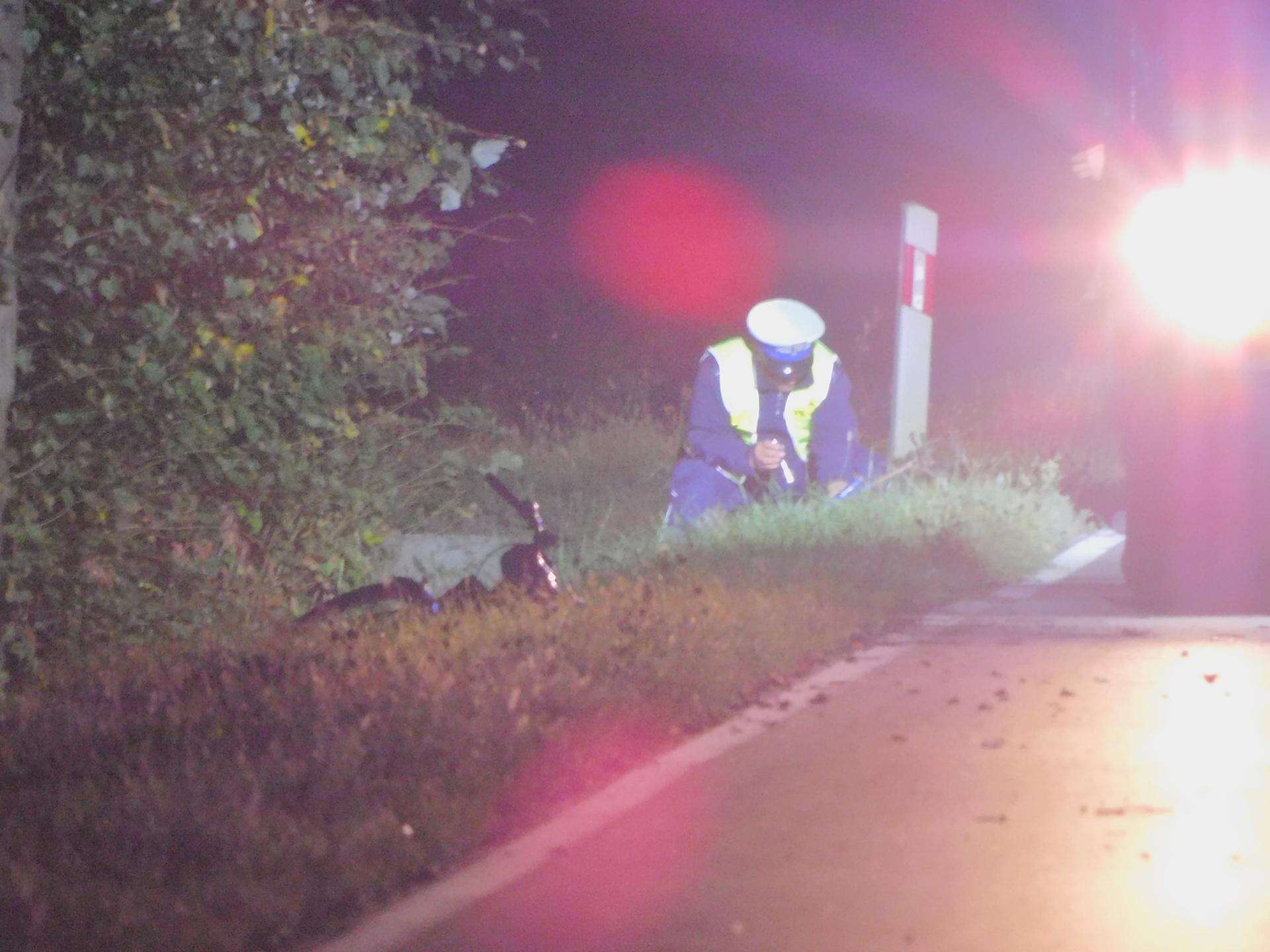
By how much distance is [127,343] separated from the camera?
8422 millimetres

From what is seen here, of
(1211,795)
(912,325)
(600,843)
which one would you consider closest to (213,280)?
(600,843)

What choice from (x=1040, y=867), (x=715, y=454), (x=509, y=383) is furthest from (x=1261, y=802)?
(x=509, y=383)

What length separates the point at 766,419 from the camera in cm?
1573

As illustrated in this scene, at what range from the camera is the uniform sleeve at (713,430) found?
15.3m

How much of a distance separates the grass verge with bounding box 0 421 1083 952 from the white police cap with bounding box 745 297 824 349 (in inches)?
118

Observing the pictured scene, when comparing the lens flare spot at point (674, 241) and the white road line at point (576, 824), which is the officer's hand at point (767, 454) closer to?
the white road line at point (576, 824)

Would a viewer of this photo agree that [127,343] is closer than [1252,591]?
Yes

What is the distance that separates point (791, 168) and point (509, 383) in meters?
3.85

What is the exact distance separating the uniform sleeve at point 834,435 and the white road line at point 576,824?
5.57 metres

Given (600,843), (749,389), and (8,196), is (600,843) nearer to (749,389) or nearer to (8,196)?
(8,196)

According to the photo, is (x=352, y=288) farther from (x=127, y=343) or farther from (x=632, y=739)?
(x=632, y=739)

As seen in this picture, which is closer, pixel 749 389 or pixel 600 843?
pixel 600 843

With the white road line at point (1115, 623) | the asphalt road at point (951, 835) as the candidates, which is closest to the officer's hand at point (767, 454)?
the white road line at point (1115, 623)

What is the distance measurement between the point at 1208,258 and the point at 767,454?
3408 mm
